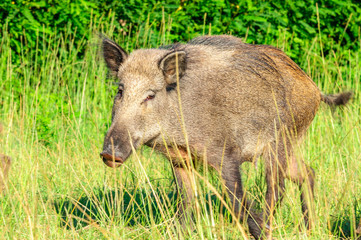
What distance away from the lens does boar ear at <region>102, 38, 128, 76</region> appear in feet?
12.8

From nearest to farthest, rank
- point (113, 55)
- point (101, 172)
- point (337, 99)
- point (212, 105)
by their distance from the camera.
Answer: point (212, 105), point (113, 55), point (101, 172), point (337, 99)

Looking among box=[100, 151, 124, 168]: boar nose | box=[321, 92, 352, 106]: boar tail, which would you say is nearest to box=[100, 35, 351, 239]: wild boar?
box=[100, 151, 124, 168]: boar nose

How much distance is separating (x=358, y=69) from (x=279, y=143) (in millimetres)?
3370

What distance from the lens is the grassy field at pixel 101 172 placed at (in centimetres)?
320

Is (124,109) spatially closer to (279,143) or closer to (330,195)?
(279,143)

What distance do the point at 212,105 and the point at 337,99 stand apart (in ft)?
4.45

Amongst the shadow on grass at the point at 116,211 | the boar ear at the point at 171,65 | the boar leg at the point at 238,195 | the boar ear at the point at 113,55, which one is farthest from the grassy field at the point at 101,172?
the boar ear at the point at 171,65

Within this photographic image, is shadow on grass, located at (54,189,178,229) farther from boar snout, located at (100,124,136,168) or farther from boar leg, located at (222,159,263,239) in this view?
boar leg, located at (222,159,263,239)

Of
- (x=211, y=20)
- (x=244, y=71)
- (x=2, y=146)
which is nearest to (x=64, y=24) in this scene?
(x=211, y=20)

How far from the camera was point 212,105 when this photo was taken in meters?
3.85

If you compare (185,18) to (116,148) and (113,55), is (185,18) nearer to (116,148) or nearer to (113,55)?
(113,55)

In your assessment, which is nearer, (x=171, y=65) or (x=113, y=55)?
(x=171, y=65)

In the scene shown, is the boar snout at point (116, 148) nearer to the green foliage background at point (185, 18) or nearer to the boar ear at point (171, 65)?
the boar ear at point (171, 65)

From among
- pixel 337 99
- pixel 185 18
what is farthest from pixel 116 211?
pixel 185 18
